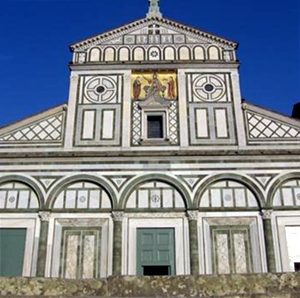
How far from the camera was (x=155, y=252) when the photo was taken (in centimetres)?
1736

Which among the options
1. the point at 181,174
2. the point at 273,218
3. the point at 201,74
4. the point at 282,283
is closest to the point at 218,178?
the point at 181,174

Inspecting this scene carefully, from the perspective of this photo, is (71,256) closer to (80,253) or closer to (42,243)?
(80,253)

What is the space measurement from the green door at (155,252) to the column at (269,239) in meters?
3.48

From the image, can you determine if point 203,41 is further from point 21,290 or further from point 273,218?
point 21,290

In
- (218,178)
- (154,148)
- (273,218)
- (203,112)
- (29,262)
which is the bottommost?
(29,262)

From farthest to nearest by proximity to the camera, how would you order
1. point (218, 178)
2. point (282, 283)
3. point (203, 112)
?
point (203, 112) → point (218, 178) → point (282, 283)

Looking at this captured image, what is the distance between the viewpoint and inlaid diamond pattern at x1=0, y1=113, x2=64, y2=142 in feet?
63.5

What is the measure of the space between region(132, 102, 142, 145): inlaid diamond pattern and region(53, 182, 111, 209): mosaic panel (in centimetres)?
262

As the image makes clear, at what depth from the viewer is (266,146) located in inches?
744

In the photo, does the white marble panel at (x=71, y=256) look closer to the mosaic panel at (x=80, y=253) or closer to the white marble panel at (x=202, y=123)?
the mosaic panel at (x=80, y=253)

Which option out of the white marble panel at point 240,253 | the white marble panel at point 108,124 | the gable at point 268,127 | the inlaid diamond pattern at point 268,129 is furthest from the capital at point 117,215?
the inlaid diamond pattern at point 268,129

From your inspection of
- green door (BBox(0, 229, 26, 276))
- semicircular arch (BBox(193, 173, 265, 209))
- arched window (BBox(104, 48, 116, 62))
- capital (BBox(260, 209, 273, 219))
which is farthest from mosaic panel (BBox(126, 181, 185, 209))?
arched window (BBox(104, 48, 116, 62))

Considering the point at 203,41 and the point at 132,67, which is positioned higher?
the point at 203,41

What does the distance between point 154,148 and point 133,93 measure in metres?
3.05
